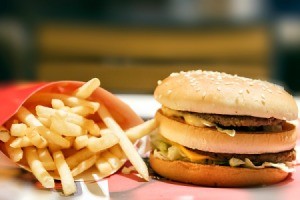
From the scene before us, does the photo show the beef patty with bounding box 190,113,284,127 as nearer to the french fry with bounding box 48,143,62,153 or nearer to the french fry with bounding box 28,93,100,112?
the french fry with bounding box 28,93,100,112

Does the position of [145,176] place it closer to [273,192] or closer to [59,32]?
[273,192]

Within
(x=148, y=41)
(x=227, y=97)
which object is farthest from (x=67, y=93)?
(x=148, y=41)

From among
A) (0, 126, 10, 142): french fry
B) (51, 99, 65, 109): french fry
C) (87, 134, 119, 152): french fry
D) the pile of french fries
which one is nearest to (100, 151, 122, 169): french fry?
the pile of french fries

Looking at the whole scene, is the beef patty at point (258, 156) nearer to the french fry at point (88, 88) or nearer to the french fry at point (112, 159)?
the french fry at point (112, 159)

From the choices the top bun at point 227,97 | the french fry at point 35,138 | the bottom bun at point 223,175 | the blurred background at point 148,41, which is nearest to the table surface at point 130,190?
the bottom bun at point 223,175

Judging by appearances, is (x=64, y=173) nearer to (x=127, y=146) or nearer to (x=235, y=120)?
(x=127, y=146)

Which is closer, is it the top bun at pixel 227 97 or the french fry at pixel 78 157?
the top bun at pixel 227 97
